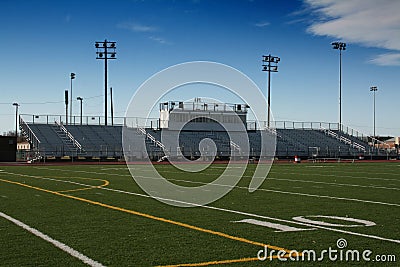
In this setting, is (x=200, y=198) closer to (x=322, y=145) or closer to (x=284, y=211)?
(x=284, y=211)

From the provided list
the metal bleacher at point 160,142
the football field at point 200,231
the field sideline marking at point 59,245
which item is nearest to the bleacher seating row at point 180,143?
the metal bleacher at point 160,142

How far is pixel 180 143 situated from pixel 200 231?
1601 inches

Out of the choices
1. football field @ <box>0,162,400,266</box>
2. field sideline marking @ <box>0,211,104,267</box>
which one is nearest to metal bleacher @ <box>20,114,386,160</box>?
football field @ <box>0,162,400,266</box>

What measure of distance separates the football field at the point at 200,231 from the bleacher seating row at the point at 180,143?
30.2m

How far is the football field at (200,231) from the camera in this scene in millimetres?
6180

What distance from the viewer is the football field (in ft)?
20.3

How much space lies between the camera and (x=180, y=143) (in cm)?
4856

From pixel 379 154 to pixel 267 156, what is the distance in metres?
12.5

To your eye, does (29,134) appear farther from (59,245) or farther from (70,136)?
(59,245)

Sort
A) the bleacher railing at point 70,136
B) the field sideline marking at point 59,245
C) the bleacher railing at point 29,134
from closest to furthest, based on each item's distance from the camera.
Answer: the field sideline marking at point 59,245
the bleacher railing at point 29,134
the bleacher railing at point 70,136

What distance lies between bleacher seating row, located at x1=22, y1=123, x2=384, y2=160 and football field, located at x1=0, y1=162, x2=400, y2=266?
30.2 metres

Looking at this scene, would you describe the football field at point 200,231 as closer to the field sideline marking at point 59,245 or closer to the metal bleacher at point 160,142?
the field sideline marking at point 59,245

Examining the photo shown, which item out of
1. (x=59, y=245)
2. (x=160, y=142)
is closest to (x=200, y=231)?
(x=59, y=245)

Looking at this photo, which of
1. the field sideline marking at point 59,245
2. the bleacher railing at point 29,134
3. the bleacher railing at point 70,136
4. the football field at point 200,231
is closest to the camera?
the field sideline marking at point 59,245
